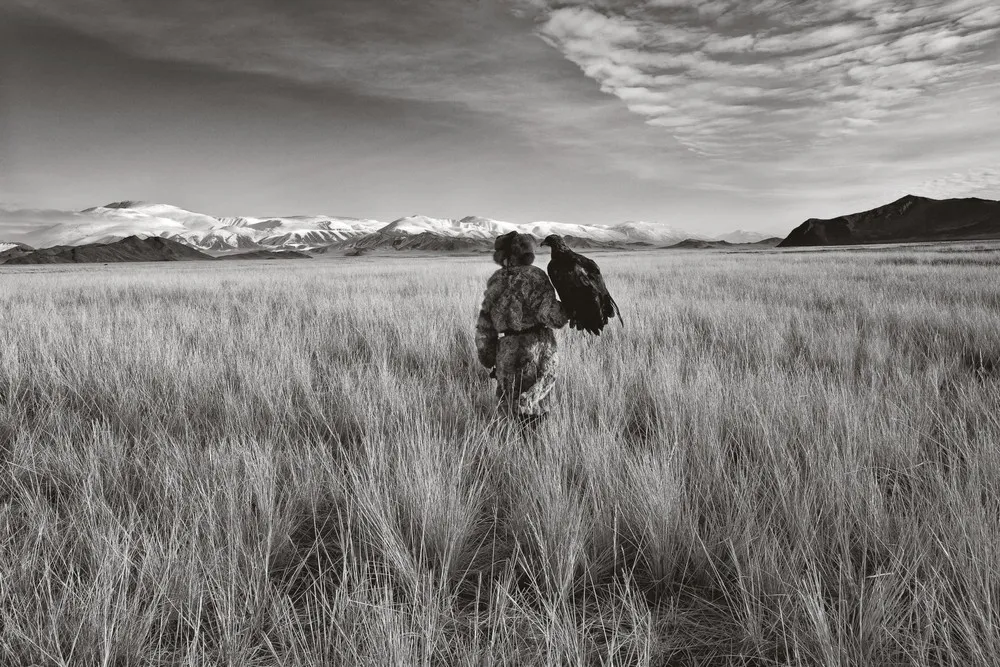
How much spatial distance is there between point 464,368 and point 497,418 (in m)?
1.75

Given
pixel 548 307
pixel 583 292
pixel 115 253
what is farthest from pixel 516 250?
pixel 115 253

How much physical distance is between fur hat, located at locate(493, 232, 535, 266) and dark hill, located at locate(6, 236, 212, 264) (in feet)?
381

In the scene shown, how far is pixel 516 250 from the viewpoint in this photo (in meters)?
2.73

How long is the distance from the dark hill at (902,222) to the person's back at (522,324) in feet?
517

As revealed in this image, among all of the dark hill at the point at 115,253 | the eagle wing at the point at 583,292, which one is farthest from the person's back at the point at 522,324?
the dark hill at the point at 115,253

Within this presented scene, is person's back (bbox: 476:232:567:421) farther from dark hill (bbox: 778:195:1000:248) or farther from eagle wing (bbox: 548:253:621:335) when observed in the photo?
dark hill (bbox: 778:195:1000:248)

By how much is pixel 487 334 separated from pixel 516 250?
1.75 feet

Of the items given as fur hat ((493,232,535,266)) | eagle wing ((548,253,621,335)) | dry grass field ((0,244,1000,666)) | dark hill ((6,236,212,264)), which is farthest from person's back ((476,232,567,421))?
dark hill ((6,236,212,264))

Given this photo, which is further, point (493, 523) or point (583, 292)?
point (583, 292)

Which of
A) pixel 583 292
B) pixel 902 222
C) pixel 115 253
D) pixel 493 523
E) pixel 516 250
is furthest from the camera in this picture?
pixel 902 222

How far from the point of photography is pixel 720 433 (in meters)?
2.63

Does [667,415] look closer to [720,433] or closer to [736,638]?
[720,433]

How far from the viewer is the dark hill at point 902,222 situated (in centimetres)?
12681

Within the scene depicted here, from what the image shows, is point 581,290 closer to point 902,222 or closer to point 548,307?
point 548,307
